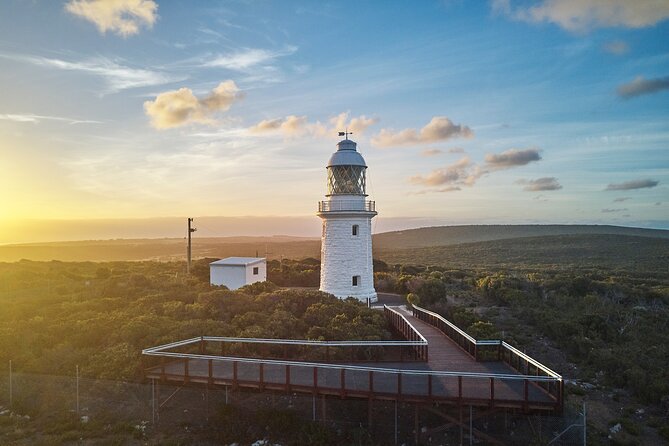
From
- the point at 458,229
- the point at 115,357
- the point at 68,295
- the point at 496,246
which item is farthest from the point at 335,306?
the point at 458,229

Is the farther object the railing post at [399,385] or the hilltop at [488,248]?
the hilltop at [488,248]

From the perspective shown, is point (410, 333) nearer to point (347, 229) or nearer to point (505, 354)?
point (505, 354)

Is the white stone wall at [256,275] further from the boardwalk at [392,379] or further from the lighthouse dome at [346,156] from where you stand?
the boardwalk at [392,379]

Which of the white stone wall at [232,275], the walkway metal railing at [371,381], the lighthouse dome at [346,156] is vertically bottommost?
the walkway metal railing at [371,381]

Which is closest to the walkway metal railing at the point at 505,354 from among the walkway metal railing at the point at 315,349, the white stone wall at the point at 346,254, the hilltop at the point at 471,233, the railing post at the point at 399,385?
the walkway metal railing at the point at 315,349

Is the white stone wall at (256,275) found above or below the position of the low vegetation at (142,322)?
above

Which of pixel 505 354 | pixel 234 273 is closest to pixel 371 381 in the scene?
pixel 505 354

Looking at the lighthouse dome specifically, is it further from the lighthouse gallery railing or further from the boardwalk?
the boardwalk

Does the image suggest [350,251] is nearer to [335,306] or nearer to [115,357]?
[335,306]
